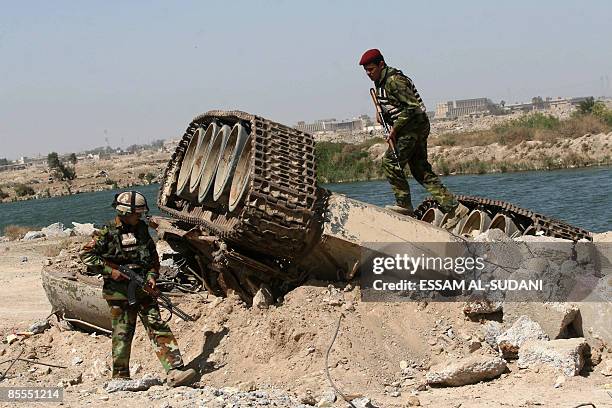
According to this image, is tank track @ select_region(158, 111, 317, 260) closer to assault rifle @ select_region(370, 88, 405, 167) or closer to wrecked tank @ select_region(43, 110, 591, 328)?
wrecked tank @ select_region(43, 110, 591, 328)

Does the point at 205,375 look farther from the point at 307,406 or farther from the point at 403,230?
the point at 403,230

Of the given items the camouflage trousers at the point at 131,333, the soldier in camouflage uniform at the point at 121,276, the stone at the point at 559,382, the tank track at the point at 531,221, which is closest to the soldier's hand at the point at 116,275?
the soldier in camouflage uniform at the point at 121,276

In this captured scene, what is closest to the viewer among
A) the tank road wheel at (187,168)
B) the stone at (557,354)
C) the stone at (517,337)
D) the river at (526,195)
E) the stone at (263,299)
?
the stone at (557,354)

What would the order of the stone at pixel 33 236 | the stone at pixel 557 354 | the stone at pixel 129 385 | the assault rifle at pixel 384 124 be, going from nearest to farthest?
1. the stone at pixel 557 354
2. the stone at pixel 129 385
3. the assault rifle at pixel 384 124
4. the stone at pixel 33 236

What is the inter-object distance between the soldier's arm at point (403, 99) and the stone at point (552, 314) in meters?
2.43

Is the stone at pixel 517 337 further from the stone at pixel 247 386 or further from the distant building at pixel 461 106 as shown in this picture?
the distant building at pixel 461 106

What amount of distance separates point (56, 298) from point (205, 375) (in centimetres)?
285

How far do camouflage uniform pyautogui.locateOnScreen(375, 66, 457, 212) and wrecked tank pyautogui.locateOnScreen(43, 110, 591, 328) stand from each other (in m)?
0.88

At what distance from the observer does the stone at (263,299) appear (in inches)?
336

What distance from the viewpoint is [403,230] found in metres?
8.48

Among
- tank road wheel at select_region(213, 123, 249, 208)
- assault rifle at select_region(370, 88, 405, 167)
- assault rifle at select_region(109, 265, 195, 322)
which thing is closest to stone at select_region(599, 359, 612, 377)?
assault rifle at select_region(370, 88, 405, 167)

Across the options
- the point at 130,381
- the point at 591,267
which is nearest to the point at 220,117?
the point at 130,381

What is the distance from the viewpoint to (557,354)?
23.5 ft

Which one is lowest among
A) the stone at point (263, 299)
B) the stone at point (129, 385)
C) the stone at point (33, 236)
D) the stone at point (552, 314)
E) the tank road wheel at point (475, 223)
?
the stone at point (33, 236)
